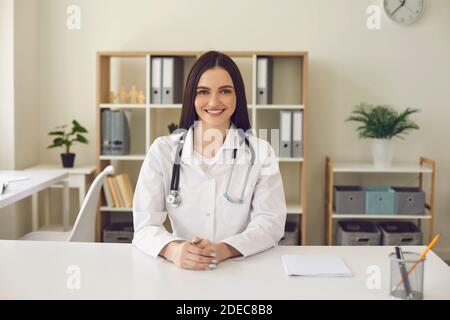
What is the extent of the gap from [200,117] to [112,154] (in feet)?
6.59

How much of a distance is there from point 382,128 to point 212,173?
211 centimetres

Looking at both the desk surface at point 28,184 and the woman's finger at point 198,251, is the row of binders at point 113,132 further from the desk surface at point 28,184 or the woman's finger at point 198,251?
the woman's finger at point 198,251

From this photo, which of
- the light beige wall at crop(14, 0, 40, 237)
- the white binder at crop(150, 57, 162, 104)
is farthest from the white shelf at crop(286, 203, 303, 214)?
the light beige wall at crop(14, 0, 40, 237)

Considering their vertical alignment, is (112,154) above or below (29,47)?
below

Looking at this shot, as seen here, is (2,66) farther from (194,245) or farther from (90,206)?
(194,245)

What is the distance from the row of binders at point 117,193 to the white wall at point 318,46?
0.59 m

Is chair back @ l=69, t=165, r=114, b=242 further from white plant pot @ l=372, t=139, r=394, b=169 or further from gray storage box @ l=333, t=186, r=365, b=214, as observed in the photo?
white plant pot @ l=372, t=139, r=394, b=169

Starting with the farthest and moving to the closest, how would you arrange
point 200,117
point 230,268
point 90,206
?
1. point 90,206
2. point 200,117
3. point 230,268

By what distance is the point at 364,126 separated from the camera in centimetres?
368

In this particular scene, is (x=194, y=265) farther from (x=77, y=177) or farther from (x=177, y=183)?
(x=77, y=177)
